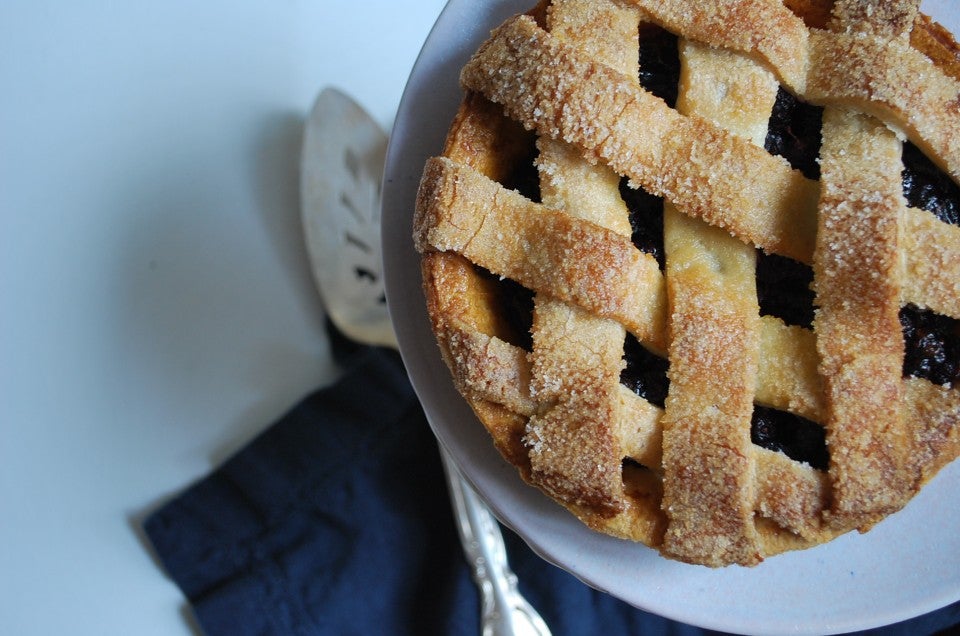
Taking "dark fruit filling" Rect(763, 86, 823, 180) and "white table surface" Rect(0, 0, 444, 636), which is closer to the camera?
"dark fruit filling" Rect(763, 86, 823, 180)

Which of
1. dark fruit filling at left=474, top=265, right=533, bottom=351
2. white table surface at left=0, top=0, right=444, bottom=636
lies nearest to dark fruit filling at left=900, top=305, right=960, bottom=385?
dark fruit filling at left=474, top=265, right=533, bottom=351

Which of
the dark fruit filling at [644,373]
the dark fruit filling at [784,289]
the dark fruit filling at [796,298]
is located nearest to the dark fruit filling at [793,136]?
the dark fruit filling at [796,298]

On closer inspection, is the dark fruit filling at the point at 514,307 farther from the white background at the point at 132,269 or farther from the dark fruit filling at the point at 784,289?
the white background at the point at 132,269

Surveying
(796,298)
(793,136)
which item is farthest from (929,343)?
(793,136)

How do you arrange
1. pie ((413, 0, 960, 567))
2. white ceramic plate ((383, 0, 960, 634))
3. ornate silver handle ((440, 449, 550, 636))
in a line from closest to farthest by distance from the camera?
pie ((413, 0, 960, 567))
white ceramic plate ((383, 0, 960, 634))
ornate silver handle ((440, 449, 550, 636))

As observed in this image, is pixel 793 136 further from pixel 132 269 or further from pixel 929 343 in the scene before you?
pixel 132 269

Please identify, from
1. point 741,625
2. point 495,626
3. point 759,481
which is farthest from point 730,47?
point 495,626

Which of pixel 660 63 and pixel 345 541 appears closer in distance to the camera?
pixel 660 63

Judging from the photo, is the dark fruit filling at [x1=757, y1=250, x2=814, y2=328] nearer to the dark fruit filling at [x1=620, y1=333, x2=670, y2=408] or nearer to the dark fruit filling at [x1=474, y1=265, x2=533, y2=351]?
the dark fruit filling at [x1=620, y1=333, x2=670, y2=408]
